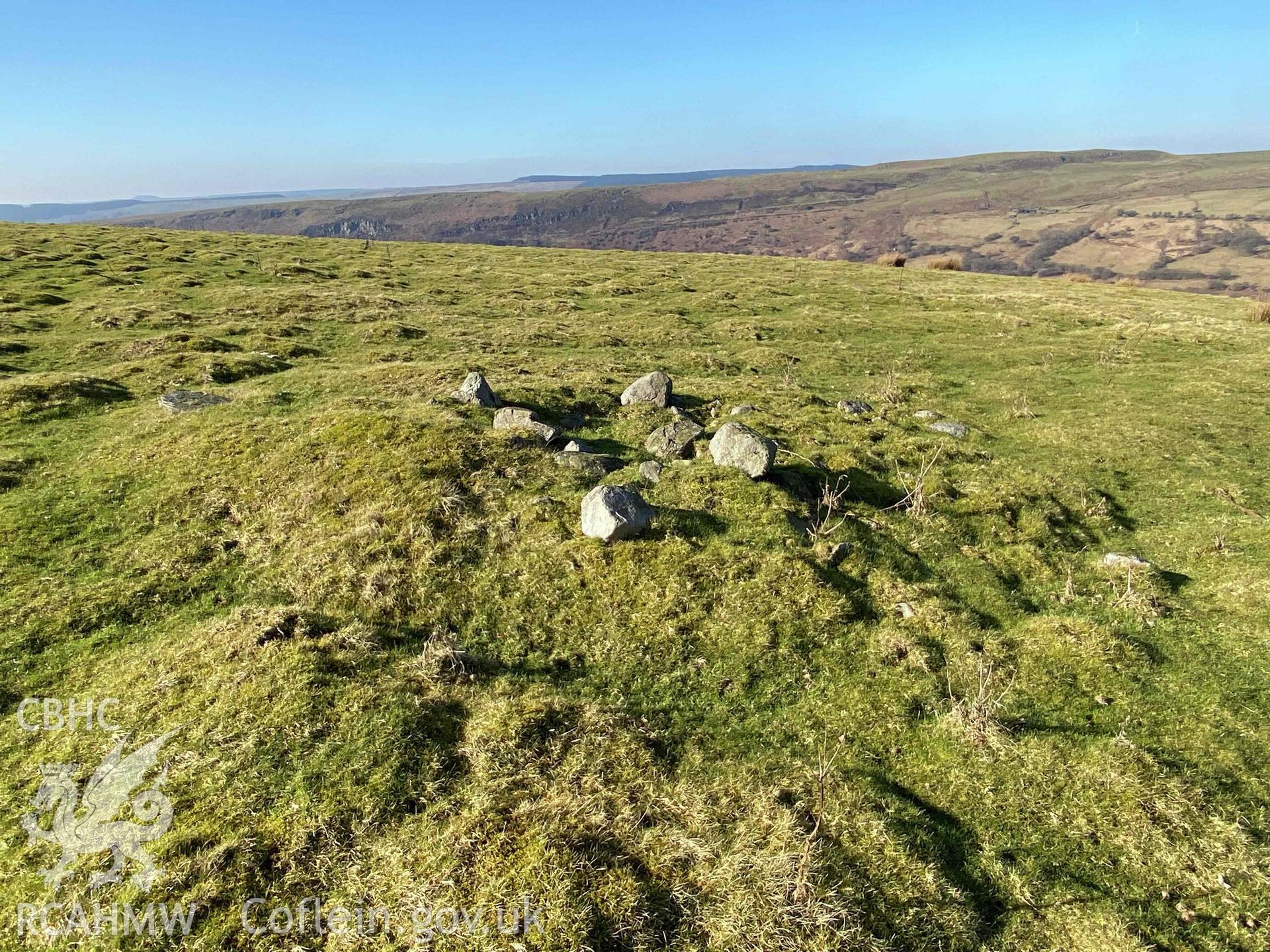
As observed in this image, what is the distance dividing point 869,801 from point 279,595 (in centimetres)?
1178

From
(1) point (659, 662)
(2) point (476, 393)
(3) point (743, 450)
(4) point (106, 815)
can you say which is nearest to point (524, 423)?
(2) point (476, 393)

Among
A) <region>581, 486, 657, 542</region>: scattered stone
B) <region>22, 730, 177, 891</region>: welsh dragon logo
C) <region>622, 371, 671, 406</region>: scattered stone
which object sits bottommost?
<region>22, 730, 177, 891</region>: welsh dragon logo

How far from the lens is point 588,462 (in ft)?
58.4

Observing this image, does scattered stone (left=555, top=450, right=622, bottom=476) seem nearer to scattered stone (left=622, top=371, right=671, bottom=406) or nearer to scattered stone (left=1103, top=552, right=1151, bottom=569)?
scattered stone (left=622, top=371, right=671, bottom=406)

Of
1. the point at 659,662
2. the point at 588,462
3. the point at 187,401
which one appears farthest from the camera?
the point at 187,401

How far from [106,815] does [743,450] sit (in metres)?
14.3

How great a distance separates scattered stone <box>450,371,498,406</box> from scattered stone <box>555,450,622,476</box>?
477 centimetres

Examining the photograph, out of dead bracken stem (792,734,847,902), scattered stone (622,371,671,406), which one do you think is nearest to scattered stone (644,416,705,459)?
scattered stone (622,371,671,406)

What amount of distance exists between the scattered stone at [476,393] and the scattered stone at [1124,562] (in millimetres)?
18340

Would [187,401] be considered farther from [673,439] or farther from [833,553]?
[833,553]

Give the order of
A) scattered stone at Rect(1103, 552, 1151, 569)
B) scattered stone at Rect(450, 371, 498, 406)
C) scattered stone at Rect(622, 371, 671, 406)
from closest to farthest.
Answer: scattered stone at Rect(1103, 552, 1151, 569) < scattered stone at Rect(450, 371, 498, 406) < scattered stone at Rect(622, 371, 671, 406)

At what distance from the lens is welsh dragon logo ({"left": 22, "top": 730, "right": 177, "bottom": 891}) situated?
7312mm

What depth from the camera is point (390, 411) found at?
19906mm

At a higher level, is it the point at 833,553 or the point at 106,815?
the point at 106,815
